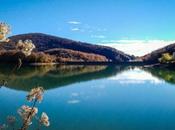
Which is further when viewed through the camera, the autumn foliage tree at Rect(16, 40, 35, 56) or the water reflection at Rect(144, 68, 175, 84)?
the water reflection at Rect(144, 68, 175, 84)

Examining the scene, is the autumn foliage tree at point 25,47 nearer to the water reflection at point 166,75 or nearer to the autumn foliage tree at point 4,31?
the autumn foliage tree at point 4,31

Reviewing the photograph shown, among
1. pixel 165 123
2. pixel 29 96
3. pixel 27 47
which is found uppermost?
pixel 27 47

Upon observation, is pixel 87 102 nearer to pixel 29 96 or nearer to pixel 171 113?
pixel 171 113

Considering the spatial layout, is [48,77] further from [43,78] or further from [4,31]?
[4,31]

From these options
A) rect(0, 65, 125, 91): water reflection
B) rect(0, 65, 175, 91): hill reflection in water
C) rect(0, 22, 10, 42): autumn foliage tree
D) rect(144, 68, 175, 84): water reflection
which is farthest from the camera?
rect(144, 68, 175, 84): water reflection

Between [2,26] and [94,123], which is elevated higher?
[2,26]

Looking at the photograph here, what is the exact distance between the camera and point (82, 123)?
21.9 metres

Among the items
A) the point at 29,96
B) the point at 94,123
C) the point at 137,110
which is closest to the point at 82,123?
the point at 94,123

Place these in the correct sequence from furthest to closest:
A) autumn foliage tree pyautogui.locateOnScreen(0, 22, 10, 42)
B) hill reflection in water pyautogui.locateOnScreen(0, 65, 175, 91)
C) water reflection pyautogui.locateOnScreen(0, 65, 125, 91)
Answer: hill reflection in water pyautogui.locateOnScreen(0, 65, 175, 91)
water reflection pyautogui.locateOnScreen(0, 65, 125, 91)
autumn foliage tree pyautogui.locateOnScreen(0, 22, 10, 42)

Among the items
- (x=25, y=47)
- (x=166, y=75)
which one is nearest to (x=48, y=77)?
(x=166, y=75)

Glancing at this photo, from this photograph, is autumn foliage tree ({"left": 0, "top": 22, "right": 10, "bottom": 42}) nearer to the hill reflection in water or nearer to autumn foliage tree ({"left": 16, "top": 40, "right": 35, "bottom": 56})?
autumn foliage tree ({"left": 16, "top": 40, "right": 35, "bottom": 56})

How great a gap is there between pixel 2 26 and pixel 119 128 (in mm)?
17008

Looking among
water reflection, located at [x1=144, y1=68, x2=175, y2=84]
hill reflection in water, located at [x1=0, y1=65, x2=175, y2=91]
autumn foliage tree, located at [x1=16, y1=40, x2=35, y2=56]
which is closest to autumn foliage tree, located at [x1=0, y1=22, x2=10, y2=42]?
autumn foliage tree, located at [x1=16, y1=40, x2=35, y2=56]

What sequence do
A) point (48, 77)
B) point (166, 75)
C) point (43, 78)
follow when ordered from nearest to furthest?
point (43, 78) → point (48, 77) → point (166, 75)
